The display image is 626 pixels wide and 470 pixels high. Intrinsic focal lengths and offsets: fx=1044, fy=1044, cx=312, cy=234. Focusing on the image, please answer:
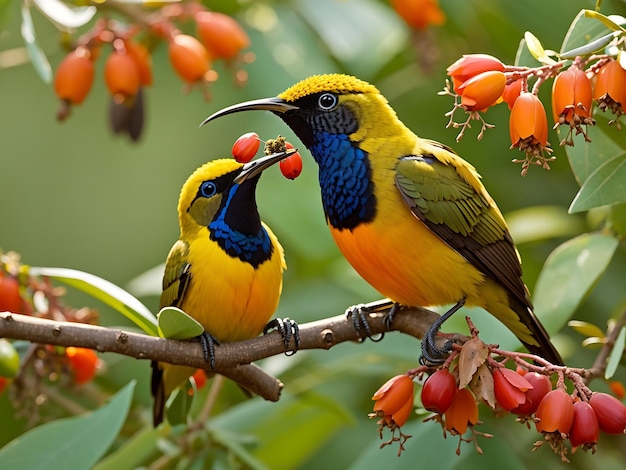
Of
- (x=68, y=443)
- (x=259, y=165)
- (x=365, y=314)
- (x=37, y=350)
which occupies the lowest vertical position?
(x=68, y=443)

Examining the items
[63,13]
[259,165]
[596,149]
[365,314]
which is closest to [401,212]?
[365,314]

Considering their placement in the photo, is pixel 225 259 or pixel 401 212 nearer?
pixel 401 212

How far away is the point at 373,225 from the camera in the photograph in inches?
105

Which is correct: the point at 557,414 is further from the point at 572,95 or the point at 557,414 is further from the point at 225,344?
the point at 225,344

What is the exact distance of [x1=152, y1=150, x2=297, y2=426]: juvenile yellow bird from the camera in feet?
9.43

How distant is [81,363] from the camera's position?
9.98ft

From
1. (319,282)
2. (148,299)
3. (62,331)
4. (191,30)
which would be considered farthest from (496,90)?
(191,30)

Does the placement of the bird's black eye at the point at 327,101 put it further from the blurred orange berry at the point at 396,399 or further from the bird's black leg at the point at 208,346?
the blurred orange berry at the point at 396,399

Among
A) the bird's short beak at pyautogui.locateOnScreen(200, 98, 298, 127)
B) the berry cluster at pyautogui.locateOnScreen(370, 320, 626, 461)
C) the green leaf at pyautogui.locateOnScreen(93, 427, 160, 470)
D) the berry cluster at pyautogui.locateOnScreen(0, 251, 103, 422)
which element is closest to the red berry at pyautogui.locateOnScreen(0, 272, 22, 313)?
the berry cluster at pyautogui.locateOnScreen(0, 251, 103, 422)

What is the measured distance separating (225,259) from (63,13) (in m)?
1.04

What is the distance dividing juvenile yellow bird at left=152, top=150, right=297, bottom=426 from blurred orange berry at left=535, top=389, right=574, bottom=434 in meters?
0.98

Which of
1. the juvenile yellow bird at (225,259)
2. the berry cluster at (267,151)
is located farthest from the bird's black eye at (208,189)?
the berry cluster at (267,151)

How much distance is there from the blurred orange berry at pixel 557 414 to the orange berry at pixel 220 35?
6.08 feet

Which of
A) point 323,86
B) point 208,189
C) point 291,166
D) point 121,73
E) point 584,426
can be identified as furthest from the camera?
point 121,73
